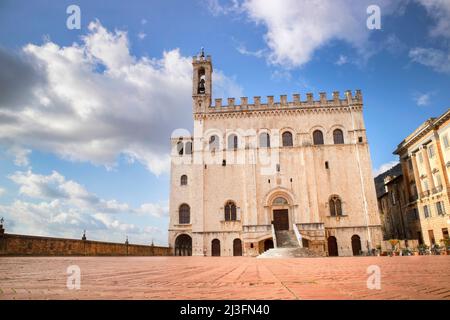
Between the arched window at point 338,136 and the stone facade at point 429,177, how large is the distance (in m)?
7.12

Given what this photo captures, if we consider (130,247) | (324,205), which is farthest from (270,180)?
(130,247)

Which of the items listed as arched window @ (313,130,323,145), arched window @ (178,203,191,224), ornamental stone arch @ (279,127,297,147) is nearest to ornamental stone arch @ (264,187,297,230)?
ornamental stone arch @ (279,127,297,147)

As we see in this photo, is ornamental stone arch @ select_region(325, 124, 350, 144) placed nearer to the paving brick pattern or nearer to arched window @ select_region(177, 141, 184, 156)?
arched window @ select_region(177, 141, 184, 156)

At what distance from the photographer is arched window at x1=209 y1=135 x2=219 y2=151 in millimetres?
29319

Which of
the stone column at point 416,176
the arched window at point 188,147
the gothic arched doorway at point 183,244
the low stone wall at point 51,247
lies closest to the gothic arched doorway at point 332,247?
the stone column at point 416,176

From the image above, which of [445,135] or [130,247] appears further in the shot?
[445,135]

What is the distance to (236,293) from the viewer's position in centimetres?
222

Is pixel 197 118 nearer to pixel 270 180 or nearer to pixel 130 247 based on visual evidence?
pixel 270 180

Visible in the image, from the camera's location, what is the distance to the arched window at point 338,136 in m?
28.5

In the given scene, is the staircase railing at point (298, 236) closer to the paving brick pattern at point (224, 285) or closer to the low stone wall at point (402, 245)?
the low stone wall at point (402, 245)

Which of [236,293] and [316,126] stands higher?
[316,126]

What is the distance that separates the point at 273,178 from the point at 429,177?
14.2 metres

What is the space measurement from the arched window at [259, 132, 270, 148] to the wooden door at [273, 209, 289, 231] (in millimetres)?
6375
